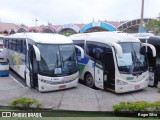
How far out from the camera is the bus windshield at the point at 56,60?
10875 millimetres

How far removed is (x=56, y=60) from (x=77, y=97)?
2054 millimetres

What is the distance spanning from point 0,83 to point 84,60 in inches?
197

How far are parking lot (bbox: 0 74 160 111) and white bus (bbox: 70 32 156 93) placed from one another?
16.9 inches

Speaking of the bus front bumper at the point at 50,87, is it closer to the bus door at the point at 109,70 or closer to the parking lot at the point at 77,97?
the parking lot at the point at 77,97

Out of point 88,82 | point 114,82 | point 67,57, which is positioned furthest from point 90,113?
point 88,82

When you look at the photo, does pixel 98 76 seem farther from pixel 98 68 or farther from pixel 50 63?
pixel 50 63

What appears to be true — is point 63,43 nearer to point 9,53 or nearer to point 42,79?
point 42,79

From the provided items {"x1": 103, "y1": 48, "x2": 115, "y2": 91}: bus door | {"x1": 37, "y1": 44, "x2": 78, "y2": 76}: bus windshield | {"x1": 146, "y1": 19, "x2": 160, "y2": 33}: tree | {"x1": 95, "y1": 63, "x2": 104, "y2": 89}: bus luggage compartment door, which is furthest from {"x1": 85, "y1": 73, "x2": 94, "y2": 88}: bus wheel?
{"x1": 146, "y1": 19, "x2": 160, "y2": 33}: tree

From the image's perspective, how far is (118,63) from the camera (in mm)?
10656

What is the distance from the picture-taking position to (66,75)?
1131 cm

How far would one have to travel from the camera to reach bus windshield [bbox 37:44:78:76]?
10875 millimetres

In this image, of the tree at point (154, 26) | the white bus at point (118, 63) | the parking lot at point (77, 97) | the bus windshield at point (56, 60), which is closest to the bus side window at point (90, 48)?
the white bus at point (118, 63)

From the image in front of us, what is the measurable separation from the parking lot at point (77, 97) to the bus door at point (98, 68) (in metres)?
0.43

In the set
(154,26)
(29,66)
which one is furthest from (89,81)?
(154,26)
